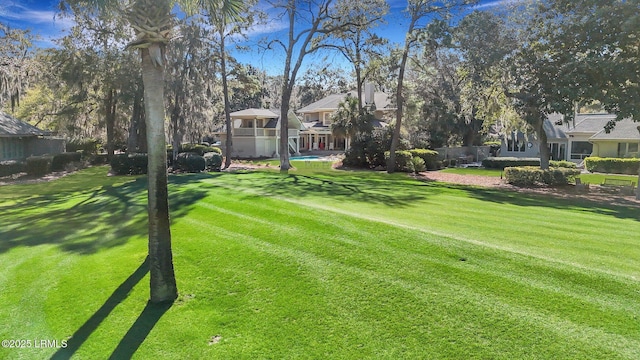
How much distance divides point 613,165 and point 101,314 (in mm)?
33246

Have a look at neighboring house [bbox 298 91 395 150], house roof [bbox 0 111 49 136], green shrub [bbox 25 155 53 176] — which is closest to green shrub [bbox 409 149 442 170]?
neighboring house [bbox 298 91 395 150]

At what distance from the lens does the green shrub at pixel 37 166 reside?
23000 mm

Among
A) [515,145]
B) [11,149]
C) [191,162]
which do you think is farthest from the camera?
[515,145]

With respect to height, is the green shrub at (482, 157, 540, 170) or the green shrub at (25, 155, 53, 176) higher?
the green shrub at (25, 155, 53, 176)

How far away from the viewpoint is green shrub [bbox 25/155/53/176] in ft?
75.5

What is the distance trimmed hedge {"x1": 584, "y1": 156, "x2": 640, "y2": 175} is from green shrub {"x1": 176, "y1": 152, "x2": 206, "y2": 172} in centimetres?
2791

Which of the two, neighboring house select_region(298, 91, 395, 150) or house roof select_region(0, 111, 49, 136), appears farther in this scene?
neighboring house select_region(298, 91, 395, 150)

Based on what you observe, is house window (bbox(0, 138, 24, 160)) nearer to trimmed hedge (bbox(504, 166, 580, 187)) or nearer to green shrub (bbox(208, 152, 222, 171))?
green shrub (bbox(208, 152, 222, 171))

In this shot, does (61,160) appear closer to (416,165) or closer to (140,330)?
(416,165)

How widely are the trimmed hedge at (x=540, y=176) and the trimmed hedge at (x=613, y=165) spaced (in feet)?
36.1

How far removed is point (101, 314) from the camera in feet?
15.5

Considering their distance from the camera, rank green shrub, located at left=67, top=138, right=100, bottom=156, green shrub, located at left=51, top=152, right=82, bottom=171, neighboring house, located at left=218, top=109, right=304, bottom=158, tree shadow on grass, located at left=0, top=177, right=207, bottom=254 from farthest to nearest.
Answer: neighboring house, located at left=218, top=109, right=304, bottom=158 → green shrub, located at left=67, top=138, right=100, bottom=156 → green shrub, located at left=51, top=152, right=82, bottom=171 → tree shadow on grass, located at left=0, top=177, right=207, bottom=254

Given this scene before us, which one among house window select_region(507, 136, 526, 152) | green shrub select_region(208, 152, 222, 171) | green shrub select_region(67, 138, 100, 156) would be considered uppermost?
green shrub select_region(67, 138, 100, 156)

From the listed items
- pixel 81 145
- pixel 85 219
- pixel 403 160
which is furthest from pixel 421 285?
pixel 81 145
